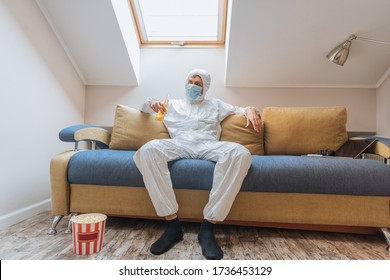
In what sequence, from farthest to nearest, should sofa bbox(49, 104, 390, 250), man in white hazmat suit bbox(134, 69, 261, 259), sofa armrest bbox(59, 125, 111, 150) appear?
sofa armrest bbox(59, 125, 111, 150), sofa bbox(49, 104, 390, 250), man in white hazmat suit bbox(134, 69, 261, 259)

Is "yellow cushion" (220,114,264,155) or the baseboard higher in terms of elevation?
"yellow cushion" (220,114,264,155)

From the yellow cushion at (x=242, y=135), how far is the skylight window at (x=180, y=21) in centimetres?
99

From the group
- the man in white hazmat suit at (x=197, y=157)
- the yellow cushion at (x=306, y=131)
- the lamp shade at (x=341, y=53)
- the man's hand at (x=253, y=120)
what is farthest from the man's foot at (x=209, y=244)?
the lamp shade at (x=341, y=53)

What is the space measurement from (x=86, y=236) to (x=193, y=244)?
52cm

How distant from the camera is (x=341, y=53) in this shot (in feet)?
6.49

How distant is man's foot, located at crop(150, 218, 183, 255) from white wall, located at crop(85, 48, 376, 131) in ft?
4.72

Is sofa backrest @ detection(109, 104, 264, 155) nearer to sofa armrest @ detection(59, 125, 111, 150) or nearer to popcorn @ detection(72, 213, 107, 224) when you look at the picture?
sofa armrest @ detection(59, 125, 111, 150)

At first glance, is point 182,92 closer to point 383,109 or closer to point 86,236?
point 86,236

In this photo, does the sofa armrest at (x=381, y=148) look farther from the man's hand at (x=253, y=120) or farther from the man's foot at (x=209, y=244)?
the man's foot at (x=209, y=244)

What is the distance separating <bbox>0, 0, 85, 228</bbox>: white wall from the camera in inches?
61.6

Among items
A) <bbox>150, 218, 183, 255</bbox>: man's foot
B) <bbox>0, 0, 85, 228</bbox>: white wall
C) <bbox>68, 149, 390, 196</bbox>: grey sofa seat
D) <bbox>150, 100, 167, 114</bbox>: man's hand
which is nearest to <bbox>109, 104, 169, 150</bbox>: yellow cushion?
<bbox>150, 100, 167, 114</bbox>: man's hand

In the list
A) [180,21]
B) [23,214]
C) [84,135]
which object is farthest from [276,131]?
[23,214]

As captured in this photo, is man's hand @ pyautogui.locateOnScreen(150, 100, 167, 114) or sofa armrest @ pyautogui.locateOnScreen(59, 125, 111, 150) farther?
man's hand @ pyautogui.locateOnScreen(150, 100, 167, 114)

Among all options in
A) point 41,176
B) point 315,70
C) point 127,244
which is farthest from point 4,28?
point 315,70
